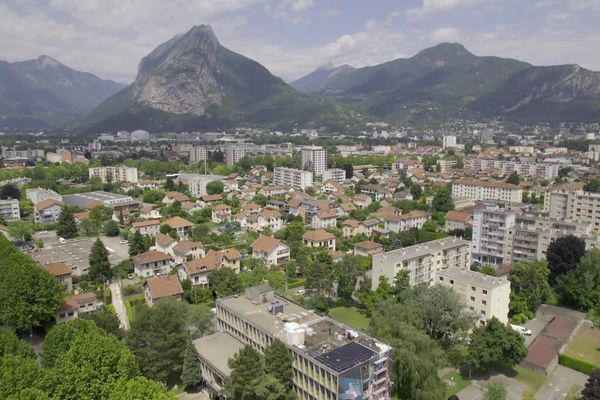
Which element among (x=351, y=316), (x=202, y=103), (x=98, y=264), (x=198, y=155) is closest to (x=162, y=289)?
(x=98, y=264)

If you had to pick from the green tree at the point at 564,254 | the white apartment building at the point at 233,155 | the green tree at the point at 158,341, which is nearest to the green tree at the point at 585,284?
the green tree at the point at 564,254

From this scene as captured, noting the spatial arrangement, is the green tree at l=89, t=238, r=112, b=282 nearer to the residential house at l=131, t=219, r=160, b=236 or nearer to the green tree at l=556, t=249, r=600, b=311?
the residential house at l=131, t=219, r=160, b=236

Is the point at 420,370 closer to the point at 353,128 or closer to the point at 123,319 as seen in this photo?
the point at 123,319

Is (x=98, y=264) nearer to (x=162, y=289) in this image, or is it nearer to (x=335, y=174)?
(x=162, y=289)

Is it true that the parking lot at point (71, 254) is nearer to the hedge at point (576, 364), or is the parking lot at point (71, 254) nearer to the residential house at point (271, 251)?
the residential house at point (271, 251)

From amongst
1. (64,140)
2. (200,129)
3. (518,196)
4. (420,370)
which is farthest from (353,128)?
(420,370)

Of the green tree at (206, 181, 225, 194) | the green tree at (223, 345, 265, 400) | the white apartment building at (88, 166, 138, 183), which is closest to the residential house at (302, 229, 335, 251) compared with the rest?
the green tree at (223, 345, 265, 400)
